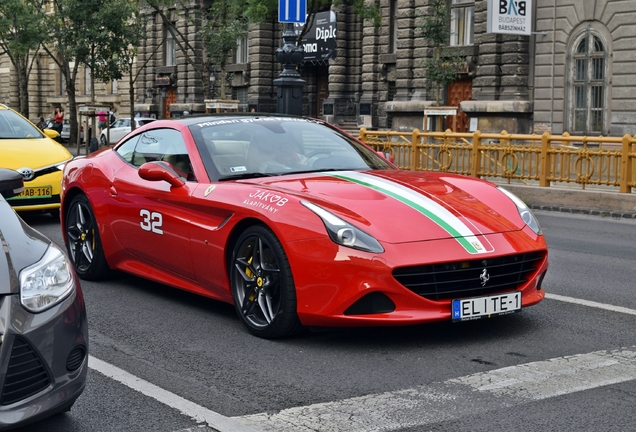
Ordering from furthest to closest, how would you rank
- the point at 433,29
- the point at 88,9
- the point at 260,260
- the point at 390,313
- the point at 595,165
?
1. the point at 88,9
2. the point at 433,29
3. the point at 595,165
4. the point at 260,260
5. the point at 390,313

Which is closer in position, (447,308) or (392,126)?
(447,308)

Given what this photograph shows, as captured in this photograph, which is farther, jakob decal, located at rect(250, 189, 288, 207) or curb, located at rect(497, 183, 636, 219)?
curb, located at rect(497, 183, 636, 219)

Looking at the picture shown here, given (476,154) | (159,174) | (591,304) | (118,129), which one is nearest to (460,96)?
(118,129)

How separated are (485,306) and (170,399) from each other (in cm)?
198

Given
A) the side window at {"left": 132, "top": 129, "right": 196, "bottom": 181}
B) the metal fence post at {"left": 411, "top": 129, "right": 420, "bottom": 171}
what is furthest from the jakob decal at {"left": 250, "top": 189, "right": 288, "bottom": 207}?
the metal fence post at {"left": 411, "top": 129, "right": 420, "bottom": 171}

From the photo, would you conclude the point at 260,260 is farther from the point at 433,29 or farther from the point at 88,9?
the point at 88,9

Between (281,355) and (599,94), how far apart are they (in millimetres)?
26496

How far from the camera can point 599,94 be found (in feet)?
99.8

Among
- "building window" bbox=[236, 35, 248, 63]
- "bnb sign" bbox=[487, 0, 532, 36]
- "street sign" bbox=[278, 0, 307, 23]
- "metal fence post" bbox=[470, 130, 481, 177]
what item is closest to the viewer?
"street sign" bbox=[278, 0, 307, 23]

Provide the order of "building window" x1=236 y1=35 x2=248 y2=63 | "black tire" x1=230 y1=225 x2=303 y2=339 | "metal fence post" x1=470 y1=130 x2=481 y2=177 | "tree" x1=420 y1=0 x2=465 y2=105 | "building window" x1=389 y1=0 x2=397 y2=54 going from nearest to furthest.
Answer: "black tire" x1=230 y1=225 x2=303 y2=339, "metal fence post" x1=470 y1=130 x2=481 y2=177, "tree" x1=420 y1=0 x2=465 y2=105, "building window" x1=389 y1=0 x2=397 y2=54, "building window" x1=236 y1=35 x2=248 y2=63

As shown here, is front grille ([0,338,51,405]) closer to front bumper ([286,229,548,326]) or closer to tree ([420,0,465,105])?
front bumper ([286,229,548,326])

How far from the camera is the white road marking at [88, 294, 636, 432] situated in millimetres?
4453

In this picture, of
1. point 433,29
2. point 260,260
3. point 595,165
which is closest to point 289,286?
point 260,260

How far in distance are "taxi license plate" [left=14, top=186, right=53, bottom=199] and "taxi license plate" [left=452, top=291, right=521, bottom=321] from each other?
766 cm
